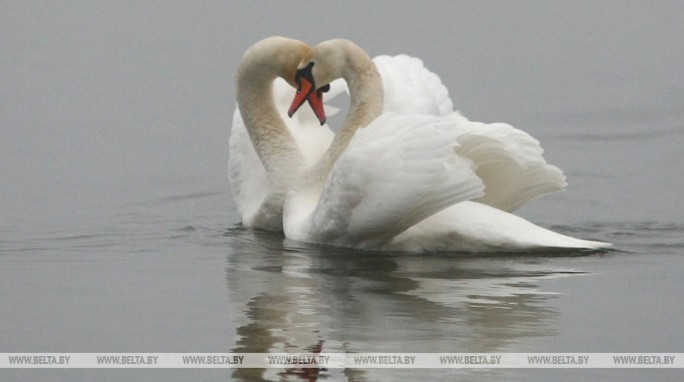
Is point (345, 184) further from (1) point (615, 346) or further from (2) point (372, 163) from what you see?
(1) point (615, 346)

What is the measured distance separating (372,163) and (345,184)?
0.27 m

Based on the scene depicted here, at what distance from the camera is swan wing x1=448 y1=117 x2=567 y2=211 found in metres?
10.5

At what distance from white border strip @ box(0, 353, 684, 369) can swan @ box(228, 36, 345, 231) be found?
372 cm

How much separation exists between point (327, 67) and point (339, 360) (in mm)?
3850

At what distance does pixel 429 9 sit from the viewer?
19.6 m

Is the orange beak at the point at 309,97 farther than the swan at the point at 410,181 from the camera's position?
Yes

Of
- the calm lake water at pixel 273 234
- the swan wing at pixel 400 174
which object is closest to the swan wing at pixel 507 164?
the swan wing at pixel 400 174

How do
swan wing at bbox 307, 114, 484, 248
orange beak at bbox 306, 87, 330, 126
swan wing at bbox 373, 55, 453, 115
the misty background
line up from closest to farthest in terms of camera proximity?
1. swan wing at bbox 307, 114, 484, 248
2. orange beak at bbox 306, 87, 330, 126
3. swan wing at bbox 373, 55, 453, 115
4. the misty background

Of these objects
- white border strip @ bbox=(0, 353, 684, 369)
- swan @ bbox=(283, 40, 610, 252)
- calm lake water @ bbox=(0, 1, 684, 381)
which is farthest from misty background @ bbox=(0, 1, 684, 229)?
white border strip @ bbox=(0, 353, 684, 369)

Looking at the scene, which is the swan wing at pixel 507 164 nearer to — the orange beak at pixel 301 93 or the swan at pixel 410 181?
the swan at pixel 410 181

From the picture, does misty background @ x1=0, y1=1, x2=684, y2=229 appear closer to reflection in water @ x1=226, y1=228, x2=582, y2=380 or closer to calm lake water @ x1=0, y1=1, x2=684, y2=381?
calm lake water @ x1=0, y1=1, x2=684, y2=381

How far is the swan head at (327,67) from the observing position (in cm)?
1138

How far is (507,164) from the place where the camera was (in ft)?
35.7

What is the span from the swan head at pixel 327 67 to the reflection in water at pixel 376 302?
1132mm
